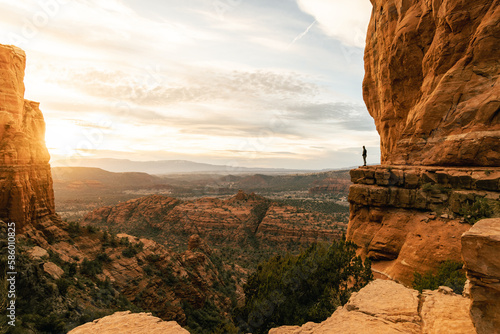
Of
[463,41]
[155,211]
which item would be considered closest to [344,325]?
[463,41]

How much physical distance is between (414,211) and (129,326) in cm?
1756

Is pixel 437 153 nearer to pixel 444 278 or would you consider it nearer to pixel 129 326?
pixel 444 278

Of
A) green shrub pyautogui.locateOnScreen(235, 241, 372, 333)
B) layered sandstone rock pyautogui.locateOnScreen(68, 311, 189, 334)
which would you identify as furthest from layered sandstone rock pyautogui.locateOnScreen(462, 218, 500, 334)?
layered sandstone rock pyautogui.locateOnScreen(68, 311, 189, 334)

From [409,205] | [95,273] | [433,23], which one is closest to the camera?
[409,205]

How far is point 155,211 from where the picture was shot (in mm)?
73125

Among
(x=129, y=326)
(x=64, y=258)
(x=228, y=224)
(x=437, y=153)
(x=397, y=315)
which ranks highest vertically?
(x=437, y=153)

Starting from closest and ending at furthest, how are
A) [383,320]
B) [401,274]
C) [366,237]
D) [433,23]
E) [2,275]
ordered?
[383,320] < [2,275] < [401,274] < [366,237] < [433,23]

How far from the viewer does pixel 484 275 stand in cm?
493

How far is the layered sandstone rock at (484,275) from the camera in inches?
190

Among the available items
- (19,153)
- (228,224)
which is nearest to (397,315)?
(19,153)

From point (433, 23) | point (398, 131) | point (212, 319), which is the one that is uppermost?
point (433, 23)

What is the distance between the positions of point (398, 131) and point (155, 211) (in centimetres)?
6750

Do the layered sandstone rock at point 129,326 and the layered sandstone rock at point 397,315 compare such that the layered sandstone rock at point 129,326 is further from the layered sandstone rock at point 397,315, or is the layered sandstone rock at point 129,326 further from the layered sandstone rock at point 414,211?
the layered sandstone rock at point 414,211

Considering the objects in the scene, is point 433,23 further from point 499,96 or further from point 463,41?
point 499,96
